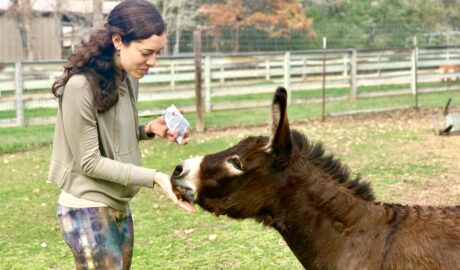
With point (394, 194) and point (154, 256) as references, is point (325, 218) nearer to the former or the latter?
point (154, 256)

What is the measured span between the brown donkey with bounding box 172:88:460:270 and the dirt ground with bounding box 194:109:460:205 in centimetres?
44

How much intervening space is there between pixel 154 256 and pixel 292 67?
51.9 feet

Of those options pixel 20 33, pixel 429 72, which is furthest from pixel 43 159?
pixel 429 72

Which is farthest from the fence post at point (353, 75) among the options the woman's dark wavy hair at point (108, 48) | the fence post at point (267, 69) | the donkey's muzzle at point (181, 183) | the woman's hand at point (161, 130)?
the donkey's muzzle at point (181, 183)

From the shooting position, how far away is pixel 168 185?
128 inches

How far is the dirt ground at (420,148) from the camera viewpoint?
8.25 meters

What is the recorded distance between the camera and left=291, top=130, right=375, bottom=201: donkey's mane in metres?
3.39

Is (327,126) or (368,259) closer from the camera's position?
(368,259)

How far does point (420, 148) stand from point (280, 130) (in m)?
8.97

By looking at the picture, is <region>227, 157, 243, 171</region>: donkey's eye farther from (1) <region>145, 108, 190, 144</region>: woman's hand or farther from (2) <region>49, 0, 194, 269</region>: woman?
(1) <region>145, 108, 190, 144</region>: woman's hand

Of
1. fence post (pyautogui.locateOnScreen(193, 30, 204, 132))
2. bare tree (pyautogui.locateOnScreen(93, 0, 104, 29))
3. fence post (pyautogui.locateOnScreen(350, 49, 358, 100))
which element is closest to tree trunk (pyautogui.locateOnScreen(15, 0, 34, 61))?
bare tree (pyautogui.locateOnScreen(93, 0, 104, 29))

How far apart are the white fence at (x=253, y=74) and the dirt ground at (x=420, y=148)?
1865 millimetres

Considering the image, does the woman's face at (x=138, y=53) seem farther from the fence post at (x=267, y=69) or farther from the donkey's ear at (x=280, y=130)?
the fence post at (x=267, y=69)

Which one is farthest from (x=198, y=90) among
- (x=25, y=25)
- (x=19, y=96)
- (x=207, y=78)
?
(x=25, y=25)
